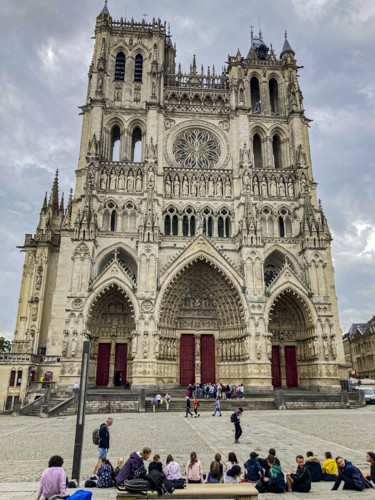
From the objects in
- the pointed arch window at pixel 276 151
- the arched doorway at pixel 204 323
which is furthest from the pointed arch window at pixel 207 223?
the pointed arch window at pixel 276 151

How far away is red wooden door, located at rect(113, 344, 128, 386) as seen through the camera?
98.1 feet

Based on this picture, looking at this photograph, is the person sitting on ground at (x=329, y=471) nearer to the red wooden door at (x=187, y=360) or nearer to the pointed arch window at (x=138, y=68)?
the red wooden door at (x=187, y=360)

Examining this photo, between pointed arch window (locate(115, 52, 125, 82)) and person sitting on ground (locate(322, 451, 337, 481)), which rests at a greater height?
pointed arch window (locate(115, 52, 125, 82))

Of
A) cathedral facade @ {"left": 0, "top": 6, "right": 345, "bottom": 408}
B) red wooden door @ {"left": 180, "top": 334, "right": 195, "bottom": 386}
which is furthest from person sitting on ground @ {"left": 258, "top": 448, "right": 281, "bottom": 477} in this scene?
red wooden door @ {"left": 180, "top": 334, "right": 195, "bottom": 386}

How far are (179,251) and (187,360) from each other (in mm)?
8543

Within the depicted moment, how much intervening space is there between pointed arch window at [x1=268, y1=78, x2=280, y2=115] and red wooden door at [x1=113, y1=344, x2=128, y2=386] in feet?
89.4

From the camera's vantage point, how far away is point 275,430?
14781 mm

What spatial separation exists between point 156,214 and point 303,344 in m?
15.7

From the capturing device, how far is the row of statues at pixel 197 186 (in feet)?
109

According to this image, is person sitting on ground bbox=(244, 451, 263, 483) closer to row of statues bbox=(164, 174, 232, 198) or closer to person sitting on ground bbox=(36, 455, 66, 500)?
person sitting on ground bbox=(36, 455, 66, 500)

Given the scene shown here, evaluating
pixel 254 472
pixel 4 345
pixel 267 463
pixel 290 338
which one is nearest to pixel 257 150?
pixel 290 338

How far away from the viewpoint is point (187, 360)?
30359 mm

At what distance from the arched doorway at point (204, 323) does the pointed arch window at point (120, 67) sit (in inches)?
807

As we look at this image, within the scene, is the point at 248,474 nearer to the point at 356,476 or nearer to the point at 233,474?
the point at 233,474
